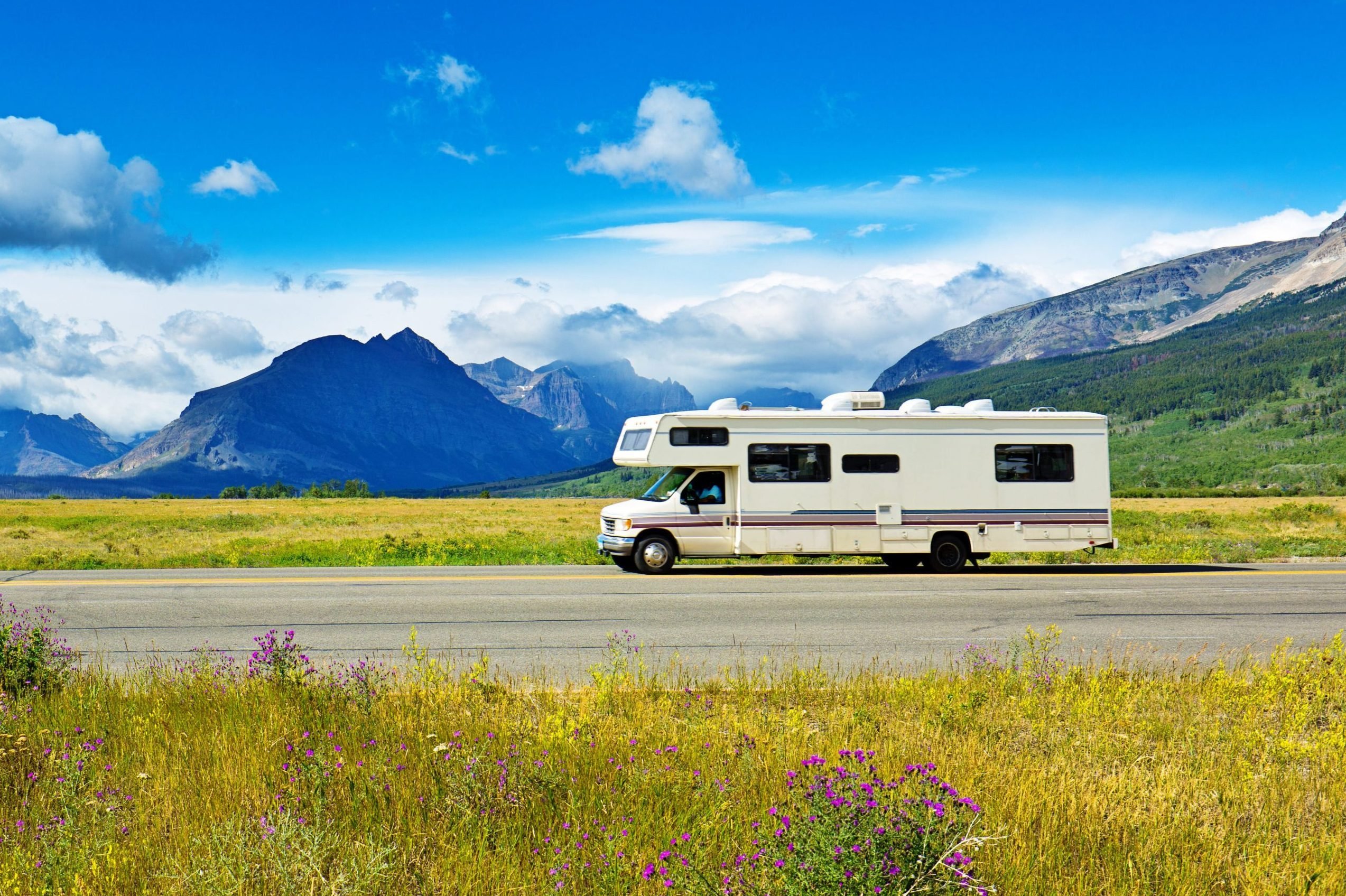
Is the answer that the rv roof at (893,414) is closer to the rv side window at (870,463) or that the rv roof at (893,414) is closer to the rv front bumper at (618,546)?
the rv side window at (870,463)

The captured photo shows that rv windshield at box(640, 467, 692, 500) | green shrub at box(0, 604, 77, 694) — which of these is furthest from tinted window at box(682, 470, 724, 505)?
green shrub at box(0, 604, 77, 694)

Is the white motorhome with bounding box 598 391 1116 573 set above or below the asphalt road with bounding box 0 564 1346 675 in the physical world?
above

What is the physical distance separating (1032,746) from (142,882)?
506cm

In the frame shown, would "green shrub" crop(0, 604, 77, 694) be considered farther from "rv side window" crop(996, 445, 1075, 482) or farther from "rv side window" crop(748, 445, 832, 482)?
"rv side window" crop(996, 445, 1075, 482)

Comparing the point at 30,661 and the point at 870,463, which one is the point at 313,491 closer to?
the point at 870,463

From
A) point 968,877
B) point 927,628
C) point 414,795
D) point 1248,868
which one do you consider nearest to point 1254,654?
point 927,628

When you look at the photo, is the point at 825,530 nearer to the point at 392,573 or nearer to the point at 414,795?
the point at 392,573

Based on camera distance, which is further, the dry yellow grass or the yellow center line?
the dry yellow grass

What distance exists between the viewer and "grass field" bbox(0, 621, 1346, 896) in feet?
13.0

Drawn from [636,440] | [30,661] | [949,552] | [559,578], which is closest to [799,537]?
[949,552]

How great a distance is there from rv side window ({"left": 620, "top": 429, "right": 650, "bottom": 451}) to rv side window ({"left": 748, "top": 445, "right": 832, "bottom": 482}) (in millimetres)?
1988

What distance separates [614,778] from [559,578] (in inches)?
476

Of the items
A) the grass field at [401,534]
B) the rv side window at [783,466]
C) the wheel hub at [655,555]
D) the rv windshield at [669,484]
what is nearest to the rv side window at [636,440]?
the rv windshield at [669,484]

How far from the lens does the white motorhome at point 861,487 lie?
17594 millimetres
